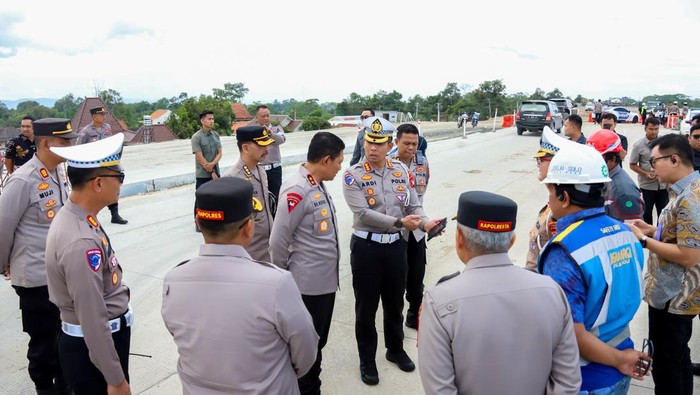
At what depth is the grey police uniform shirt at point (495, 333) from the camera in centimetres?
164

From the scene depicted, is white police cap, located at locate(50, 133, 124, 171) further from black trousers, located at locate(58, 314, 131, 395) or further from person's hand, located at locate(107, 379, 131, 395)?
person's hand, located at locate(107, 379, 131, 395)

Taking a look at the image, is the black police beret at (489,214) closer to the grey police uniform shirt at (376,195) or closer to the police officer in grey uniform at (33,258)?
the grey police uniform shirt at (376,195)

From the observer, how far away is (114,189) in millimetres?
2520

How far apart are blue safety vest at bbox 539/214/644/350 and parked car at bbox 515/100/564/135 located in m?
21.0

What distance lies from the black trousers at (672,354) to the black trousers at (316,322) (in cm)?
213

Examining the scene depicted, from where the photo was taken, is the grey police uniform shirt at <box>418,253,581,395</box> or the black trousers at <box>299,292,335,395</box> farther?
the black trousers at <box>299,292,335,395</box>

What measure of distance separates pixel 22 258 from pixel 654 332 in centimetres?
419

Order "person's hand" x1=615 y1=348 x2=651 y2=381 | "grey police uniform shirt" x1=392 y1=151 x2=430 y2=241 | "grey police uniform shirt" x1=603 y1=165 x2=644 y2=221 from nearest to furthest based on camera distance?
1. "person's hand" x1=615 y1=348 x2=651 y2=381
2. "grey police uniform shirt" x1=603 y1=165 x2=644 y2=221
3. "grey police uniform shirt" x1=392 y1=151 x2=430 y2=241

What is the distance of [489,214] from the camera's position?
1.71 meters

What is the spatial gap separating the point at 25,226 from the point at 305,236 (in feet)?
6.21

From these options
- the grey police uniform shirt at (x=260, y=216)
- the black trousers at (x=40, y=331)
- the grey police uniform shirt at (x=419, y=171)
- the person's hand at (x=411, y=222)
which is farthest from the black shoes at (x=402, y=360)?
the black trousers at (x=40, y=331)

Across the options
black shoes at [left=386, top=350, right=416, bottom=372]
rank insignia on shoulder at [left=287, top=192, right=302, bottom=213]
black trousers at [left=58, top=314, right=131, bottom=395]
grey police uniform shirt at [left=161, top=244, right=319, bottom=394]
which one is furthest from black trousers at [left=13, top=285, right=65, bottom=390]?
black shoes at [left=386, top=350, right=416, bottom=372]

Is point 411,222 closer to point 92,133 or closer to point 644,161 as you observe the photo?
point 644,161

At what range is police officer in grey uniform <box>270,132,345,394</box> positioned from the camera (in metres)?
3.17
